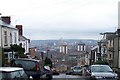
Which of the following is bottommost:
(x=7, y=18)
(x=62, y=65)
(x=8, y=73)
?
(x=62, y=65)

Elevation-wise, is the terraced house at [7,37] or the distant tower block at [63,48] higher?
the terraced house at [7,37]

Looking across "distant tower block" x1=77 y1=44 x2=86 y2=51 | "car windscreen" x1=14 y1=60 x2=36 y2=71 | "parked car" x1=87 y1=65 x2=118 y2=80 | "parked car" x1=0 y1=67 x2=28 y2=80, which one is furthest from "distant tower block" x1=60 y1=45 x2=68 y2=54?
"parked car" x1=0 y1=67 x2=28 y2=80

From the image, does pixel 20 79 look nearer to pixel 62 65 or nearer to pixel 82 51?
pixel 62 65

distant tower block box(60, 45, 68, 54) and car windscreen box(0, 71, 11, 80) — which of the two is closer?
car windscreen box(0, 71, 11, 80)

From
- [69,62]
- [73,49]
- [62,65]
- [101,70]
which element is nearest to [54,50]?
[62,65]

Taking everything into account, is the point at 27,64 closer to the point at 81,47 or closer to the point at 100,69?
the point at 100,69

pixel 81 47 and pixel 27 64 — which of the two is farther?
pixel 81 47

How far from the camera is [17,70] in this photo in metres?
12.8

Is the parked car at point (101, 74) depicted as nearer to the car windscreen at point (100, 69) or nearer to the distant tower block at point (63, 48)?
the car windscreen at point (100, 69)

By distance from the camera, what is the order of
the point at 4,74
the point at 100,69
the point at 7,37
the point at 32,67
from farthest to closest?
1. the point at 7,37
2. the point at 100,69
3. the point at 32,67
4. the point at 4,74

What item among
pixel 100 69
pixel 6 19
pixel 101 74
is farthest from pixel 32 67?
pixel 6 19

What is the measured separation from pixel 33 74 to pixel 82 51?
9909 cm

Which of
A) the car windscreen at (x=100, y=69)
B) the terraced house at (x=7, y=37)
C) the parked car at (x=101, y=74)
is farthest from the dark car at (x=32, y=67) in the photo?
the terraced house at (x=7, y=37)

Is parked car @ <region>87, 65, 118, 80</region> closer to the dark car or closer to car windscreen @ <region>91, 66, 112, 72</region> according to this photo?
car windscreen @ <region>91, 66, 112, 72</region>
